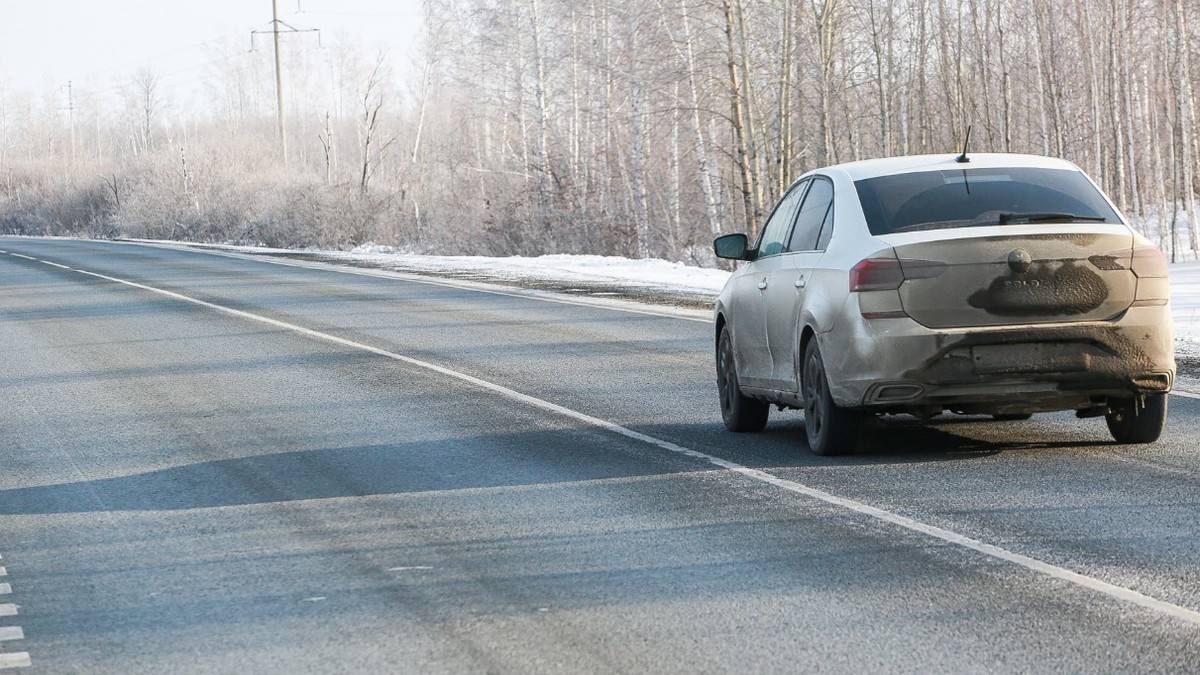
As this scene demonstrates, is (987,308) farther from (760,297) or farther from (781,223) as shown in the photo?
(781,223)

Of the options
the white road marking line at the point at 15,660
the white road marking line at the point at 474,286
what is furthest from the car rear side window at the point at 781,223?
the white road marking line at the point at 474,286

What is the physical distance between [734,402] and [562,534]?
349 cm

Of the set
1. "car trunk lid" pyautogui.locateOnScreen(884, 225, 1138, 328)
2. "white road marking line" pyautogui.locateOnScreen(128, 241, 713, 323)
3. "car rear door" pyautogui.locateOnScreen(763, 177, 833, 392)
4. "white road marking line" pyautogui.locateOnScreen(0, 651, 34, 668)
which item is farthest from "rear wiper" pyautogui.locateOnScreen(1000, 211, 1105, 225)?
"white road marking line" pyautogui.locateOnScreen(128, 241, 713, 323)

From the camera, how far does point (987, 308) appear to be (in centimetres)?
825

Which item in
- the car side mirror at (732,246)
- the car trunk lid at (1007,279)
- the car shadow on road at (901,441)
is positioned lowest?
the car shadow on road at (901,441)

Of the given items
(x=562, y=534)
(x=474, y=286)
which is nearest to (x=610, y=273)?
(x=474, y=286)

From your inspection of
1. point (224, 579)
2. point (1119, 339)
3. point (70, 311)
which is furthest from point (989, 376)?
point (70, 311)

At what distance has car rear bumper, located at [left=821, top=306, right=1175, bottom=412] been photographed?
8250 mm

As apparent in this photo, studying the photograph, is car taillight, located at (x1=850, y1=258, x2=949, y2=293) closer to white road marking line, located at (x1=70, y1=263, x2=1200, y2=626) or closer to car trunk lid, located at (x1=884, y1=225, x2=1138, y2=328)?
car trunk lid, located at (x1=884, y1=225, x2=1138, y2=328)

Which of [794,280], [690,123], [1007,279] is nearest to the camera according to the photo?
[1007,279]

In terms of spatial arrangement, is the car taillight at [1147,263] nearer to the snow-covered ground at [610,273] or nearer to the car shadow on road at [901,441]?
the car shadow on road at [901,441]

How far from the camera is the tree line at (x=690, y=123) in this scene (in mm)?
40438

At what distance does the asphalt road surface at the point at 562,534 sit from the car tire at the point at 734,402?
116 mm

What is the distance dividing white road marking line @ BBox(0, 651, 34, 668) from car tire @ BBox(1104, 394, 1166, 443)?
5.86 metres
